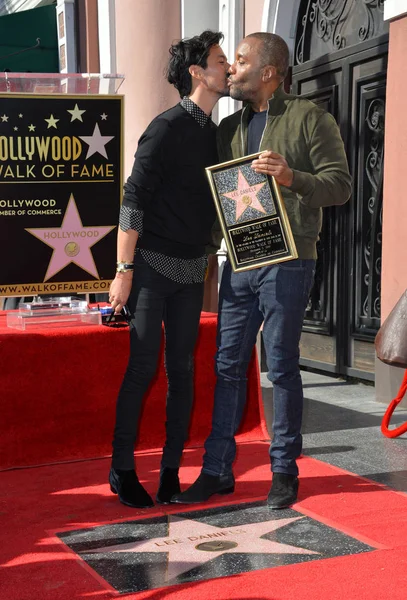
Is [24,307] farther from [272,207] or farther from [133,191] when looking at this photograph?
[272,207]

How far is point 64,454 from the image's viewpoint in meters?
4.54

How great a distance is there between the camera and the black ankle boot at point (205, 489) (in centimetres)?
383

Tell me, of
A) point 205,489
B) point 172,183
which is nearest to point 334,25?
point 172,183

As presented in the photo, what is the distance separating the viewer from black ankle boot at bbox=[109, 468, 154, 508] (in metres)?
3.77

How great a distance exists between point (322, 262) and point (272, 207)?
4118 millimetres

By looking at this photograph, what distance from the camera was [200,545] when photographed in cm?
329

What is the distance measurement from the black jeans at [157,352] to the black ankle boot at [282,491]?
43cm

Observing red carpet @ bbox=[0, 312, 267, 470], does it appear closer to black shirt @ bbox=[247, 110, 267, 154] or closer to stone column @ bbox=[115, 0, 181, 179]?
black shirt @ bbox=[247, 110, 267, 154]

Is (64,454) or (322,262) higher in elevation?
(322,262)

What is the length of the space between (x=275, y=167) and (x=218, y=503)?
4.73 feet

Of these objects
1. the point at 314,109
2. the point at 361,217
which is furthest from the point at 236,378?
the point at 361,217

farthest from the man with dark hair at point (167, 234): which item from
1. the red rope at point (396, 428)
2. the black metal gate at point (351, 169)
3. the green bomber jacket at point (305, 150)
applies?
the black metal gate at point (351, 169)

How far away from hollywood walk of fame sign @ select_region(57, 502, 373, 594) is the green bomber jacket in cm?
109

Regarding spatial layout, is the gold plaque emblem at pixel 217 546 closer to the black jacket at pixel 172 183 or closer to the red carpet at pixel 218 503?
→ the red carpet at pixel 218 503
